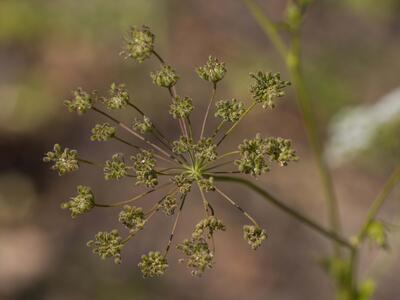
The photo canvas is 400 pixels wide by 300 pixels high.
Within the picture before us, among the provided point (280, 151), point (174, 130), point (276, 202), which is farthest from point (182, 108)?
point (174, 130)

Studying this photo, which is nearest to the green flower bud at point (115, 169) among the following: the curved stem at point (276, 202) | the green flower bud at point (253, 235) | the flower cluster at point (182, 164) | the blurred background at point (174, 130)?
the flower cluster at point (182, 164)

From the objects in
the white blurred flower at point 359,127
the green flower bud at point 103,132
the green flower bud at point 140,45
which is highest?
the white blurred flower at point 359,127

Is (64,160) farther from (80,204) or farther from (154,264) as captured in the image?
(154,264)

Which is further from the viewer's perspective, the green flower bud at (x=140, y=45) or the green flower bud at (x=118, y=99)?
the green flower bud at (x=140, y=45)

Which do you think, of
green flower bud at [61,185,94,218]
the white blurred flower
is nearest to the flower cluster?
green flower bud at [61,185,94,218]

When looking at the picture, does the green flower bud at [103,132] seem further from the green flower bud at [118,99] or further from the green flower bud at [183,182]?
the green flower bud at [183,182]

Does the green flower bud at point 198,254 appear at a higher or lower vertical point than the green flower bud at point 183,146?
lower

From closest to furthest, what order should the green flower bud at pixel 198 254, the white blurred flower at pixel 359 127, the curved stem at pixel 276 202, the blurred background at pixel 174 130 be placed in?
the green flower bud at pixel 198 254 → the curved stem at pixel 276 202 → the white blurred flower at pixel 359 127 → the blurred background at pixel 174 130

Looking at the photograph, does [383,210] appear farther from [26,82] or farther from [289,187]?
[26,82]
